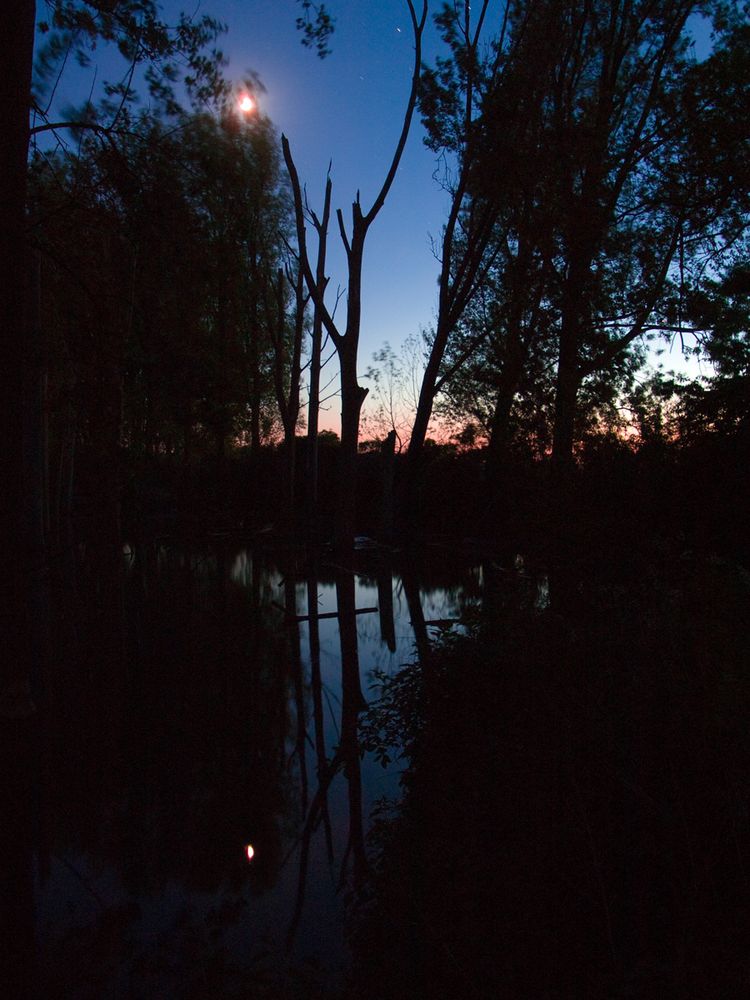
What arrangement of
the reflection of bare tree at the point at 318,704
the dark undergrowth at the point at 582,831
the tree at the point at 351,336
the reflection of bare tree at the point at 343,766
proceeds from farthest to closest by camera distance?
the tree at the point at 351,336 < the reflection of bare tree at the point at 318,704 < the reflection of bare tree at the point at 343,766 < the dark undergrowth at the point at 582,831

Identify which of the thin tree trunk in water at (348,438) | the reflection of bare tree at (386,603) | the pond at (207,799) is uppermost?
the thin tree trunk in water at (348,438)

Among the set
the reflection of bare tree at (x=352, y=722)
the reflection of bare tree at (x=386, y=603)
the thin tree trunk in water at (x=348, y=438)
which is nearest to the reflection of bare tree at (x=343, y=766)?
the reflection of bare tree at (x=352, y=722)

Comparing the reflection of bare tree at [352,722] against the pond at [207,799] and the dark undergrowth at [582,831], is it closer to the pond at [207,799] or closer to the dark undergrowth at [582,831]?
the pond at [207,799]

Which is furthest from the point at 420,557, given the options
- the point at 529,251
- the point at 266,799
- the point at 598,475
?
the point at 266,799

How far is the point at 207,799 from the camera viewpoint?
497 centimetres

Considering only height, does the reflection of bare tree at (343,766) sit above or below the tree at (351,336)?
below

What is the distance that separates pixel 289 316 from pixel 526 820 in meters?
32.6

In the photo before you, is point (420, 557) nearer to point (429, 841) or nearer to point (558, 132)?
point (558, 132)

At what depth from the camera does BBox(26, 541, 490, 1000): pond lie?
10.9ft

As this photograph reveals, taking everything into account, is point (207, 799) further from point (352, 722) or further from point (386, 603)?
point (386, 603)

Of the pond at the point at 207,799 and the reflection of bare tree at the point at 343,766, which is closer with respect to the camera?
the pond at the point at 207,799

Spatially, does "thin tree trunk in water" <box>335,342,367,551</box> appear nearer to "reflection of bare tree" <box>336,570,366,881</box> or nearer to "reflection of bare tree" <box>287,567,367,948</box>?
"reflection of bare tree" <box>336,570,366,881</box>

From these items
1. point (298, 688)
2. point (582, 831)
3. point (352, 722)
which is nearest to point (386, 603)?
point (298, 688)

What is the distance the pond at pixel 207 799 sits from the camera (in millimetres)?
3336
